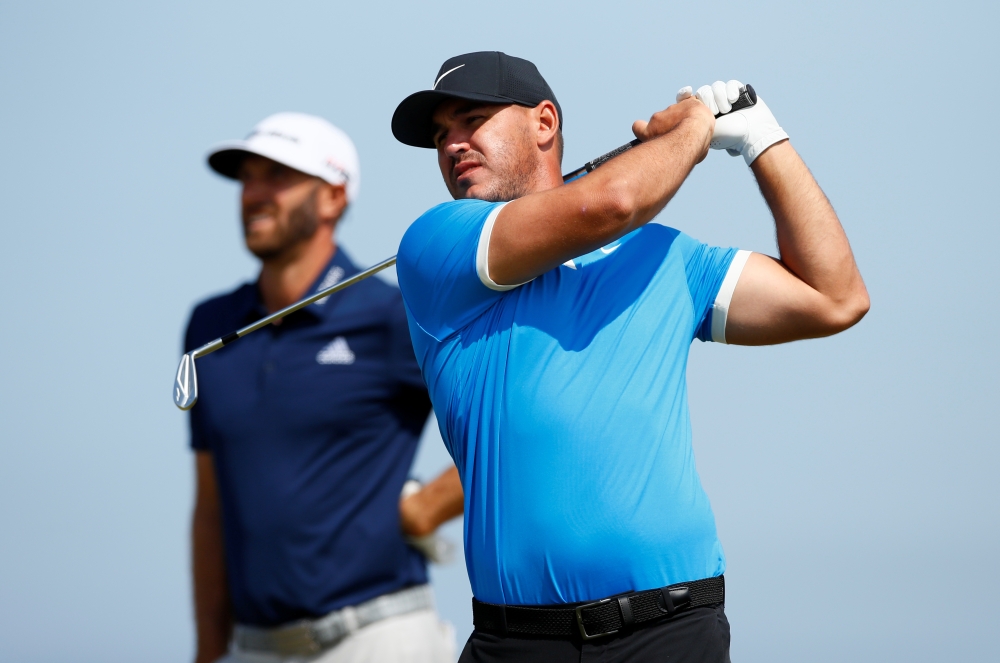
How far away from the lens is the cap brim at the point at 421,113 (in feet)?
9.14

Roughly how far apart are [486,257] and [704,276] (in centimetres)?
50

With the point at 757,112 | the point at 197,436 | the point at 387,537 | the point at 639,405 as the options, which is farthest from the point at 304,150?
the point at 639,405

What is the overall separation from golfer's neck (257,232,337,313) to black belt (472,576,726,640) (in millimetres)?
1861

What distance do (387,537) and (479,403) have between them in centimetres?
124

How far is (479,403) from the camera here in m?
2.42

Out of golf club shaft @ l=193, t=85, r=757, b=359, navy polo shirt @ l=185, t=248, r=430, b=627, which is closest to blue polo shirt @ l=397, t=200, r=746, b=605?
golf club shaft @ l=193, t=85, r=757, b=359

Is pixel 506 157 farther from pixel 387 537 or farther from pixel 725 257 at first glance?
pixel 387 537

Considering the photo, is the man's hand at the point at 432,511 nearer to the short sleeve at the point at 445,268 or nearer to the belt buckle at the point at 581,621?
the short sleeve at the point at 445,268

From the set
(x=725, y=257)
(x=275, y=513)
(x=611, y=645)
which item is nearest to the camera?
(x=611, y=645)

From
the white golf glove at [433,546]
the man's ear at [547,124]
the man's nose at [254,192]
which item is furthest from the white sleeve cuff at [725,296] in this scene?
the man's nose at [254,192]

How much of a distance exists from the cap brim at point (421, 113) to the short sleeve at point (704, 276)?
55 centimetres

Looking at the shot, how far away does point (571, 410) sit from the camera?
2297 millimetres

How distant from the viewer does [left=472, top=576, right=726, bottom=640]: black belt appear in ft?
7.33

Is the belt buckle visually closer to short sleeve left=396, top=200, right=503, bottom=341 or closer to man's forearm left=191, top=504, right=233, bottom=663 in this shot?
short sleeve left=396, top=200, right=503, bottom=341
